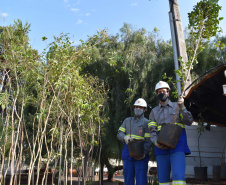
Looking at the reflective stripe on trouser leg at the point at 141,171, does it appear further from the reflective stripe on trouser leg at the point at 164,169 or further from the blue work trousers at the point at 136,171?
the reflective stripe on trouser leg at the point at 164,169

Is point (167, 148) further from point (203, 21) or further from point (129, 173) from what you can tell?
point (203, 21)

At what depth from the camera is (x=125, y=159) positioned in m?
4.27

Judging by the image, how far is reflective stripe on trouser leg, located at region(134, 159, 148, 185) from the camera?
4.04 meters

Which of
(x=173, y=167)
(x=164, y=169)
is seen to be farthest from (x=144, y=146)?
(x=173, y=167)

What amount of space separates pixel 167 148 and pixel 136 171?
38.9 inches

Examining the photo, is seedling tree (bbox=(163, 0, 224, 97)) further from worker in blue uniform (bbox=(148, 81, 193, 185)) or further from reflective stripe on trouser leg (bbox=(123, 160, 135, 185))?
reflective stripe on trouser leg (bbox=(123, 160, 135, 185))

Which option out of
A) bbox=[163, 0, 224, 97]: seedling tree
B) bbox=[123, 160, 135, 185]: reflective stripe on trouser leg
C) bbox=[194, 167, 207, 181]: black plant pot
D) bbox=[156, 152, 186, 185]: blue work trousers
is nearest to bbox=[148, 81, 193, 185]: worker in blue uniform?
bbox=[156, 152, 186, 185]: blue work trousers

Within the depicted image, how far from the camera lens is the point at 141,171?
160 inches

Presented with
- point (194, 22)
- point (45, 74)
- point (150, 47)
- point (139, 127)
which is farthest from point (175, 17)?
point (150, 47)

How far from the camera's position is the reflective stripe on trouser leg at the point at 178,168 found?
3.17 meters

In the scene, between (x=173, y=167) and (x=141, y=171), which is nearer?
(x=173, y=167)

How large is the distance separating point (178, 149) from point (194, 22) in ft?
6.55

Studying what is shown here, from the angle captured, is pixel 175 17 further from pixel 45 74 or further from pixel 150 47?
pixel 150 47

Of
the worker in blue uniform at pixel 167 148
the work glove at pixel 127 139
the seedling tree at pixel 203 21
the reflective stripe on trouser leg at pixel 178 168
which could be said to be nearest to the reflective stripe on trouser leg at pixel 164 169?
the worker in blue uniform at pixel 167 148
